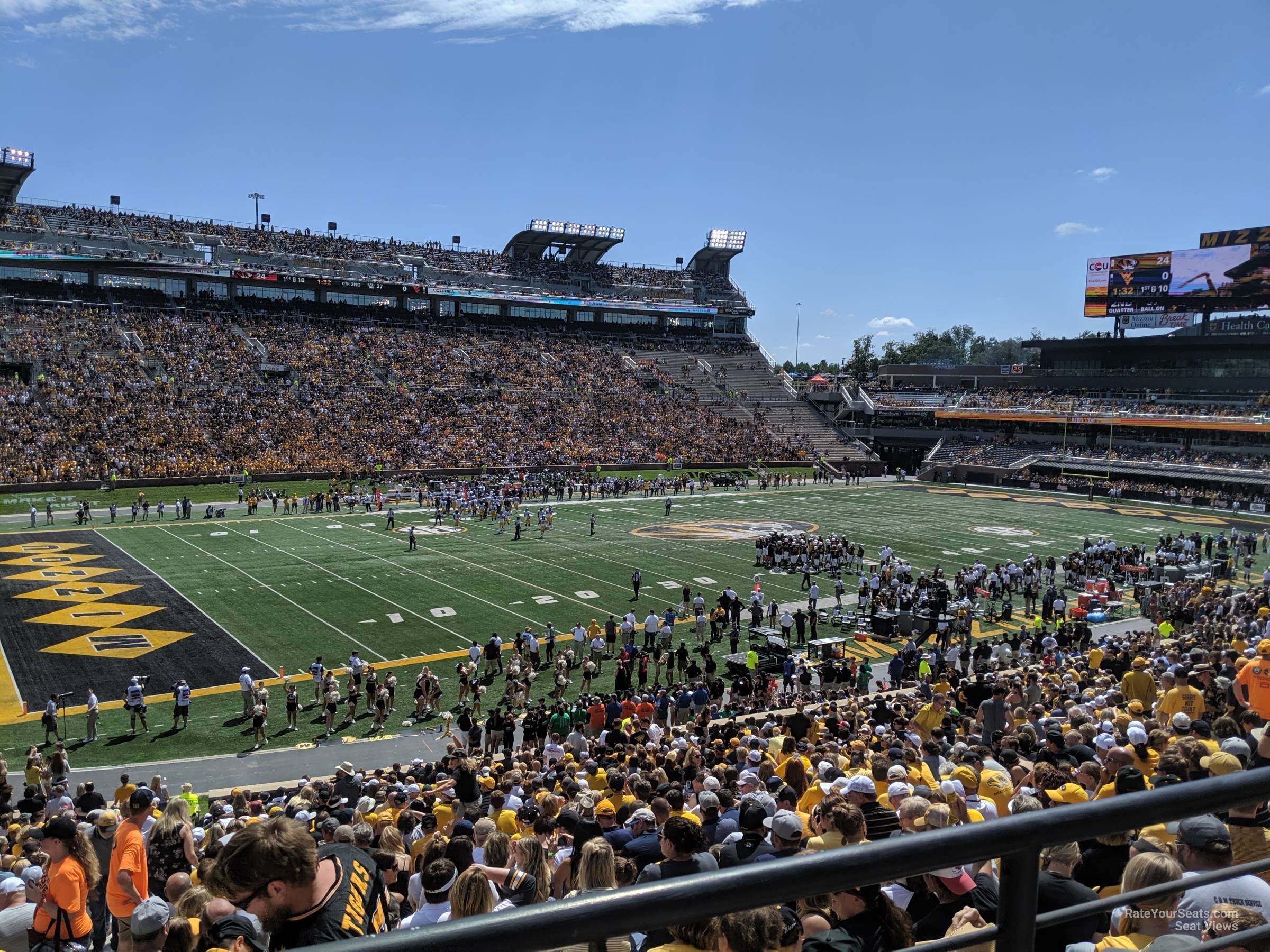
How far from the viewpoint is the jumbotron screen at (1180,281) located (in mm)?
62750

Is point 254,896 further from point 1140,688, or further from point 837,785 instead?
point 1140,688

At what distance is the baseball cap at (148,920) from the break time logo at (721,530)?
34794 millimetres

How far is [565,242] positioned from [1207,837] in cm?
9239

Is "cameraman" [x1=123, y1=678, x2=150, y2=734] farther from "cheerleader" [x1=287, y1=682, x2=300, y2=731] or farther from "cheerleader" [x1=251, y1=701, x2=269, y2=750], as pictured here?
"cheerleader" [x1=287, y1=682, x2=300, y2=731]

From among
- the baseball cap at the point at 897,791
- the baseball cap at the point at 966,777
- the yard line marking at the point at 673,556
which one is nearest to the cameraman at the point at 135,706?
the baseball cap at the point at 966,777

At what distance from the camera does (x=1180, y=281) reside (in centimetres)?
6669

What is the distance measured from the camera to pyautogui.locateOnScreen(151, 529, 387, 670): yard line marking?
23.4 meters

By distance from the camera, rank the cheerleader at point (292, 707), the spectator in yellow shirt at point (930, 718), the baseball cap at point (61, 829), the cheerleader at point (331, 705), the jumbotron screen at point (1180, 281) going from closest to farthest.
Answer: the baseball cap at point (61, 829)
the spectator in yellow shirt at point (930, 718)
the cheerleader at point (331, 705)
the cheerleader at point (292, 707)
the jumbotron screen at point (1180, 281)

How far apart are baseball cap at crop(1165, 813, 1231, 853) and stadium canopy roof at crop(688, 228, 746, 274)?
332 feet

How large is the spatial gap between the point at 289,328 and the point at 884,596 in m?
53.9

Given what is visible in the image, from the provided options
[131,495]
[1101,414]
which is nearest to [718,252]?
[1101,414]

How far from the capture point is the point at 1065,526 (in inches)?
1773

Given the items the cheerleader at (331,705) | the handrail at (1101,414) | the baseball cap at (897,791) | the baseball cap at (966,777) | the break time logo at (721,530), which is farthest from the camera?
the handrail at (1101,414)

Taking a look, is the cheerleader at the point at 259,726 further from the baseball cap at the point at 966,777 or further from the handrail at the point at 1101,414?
the handrail at the point at 1101,414
